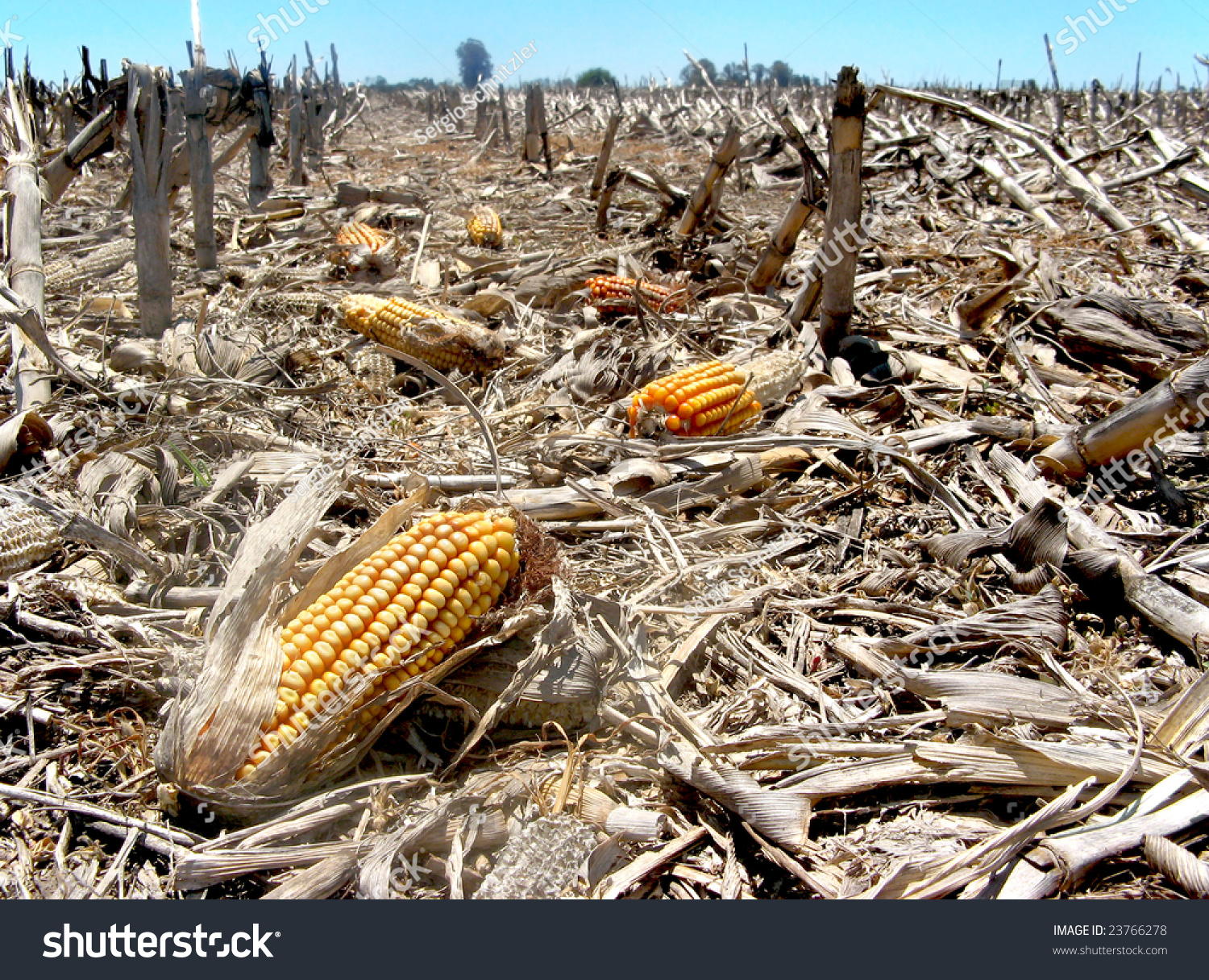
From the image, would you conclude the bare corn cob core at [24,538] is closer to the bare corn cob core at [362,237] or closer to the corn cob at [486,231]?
the bare corn cob core at [362,237]

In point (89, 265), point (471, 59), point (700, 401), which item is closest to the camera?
point (700, 401)

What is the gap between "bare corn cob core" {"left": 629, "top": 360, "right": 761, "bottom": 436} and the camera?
3996mm

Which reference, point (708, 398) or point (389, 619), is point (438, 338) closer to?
point (708, 398)

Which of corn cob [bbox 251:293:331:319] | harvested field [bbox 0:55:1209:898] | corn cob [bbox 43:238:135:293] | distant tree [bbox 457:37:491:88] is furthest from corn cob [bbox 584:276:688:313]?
distant tree [bbox 457:37:491:88]

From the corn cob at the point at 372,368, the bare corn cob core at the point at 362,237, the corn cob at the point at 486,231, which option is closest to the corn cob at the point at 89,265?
the bare corn cob core at the point at 362,237

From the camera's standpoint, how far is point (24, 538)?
3.05 m

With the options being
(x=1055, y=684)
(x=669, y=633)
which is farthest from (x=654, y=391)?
(x=1055, y=684)

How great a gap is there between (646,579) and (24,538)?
2422mm

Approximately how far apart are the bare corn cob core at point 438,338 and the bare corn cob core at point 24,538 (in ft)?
8.17

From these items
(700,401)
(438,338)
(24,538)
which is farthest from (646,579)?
(438,338)

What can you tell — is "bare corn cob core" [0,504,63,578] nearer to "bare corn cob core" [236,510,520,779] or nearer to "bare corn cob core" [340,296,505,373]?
"bare corn cob core" [236,510,520,779]

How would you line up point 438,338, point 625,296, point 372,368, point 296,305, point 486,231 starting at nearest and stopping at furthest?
1. point 438,338
2. point 372,368
3. point 625,296
4. point 296,305
5. point 486,231

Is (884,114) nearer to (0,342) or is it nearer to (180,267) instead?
(180,267)

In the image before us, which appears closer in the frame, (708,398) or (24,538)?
(24,538)
